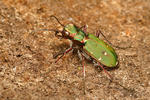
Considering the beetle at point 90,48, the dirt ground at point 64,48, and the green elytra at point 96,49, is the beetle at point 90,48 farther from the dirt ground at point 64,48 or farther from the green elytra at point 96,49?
the dirt ground at point 64,48

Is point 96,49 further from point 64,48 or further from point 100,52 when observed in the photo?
point 64,48

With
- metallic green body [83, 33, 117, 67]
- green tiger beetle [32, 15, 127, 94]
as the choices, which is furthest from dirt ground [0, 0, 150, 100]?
metallic green body [83, 33, 117, 67]

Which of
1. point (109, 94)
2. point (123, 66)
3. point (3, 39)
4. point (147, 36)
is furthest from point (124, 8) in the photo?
point (3, 39)

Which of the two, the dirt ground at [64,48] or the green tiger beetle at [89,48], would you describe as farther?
the green tiger beetle at [89,48]

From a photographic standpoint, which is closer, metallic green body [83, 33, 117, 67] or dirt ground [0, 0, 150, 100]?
dirt ground [0, 0, 150, 100]

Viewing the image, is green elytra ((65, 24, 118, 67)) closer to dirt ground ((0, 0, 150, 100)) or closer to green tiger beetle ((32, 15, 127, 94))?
green tiger beetle ((32, 15, 127, 94))

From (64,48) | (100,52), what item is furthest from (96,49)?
(64,48)

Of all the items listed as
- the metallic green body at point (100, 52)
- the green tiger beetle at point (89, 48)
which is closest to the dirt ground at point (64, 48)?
the green tiger beetle at point (89, 48)
